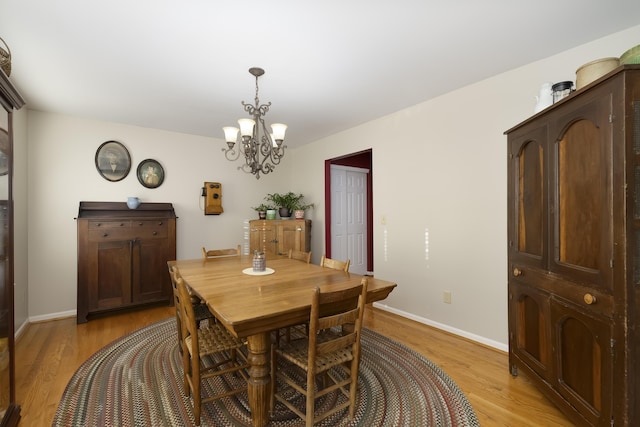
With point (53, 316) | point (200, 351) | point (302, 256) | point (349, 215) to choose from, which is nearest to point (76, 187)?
point (53, 316)

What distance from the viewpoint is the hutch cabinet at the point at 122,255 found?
3.31 m

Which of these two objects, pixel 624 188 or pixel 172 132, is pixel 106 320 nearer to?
pixel 172 132

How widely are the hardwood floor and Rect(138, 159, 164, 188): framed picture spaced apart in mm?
1695

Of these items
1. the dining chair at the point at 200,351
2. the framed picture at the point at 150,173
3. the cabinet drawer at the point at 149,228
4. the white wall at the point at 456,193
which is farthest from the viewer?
the framed picture at the point at 150,173

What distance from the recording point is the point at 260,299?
159 cm

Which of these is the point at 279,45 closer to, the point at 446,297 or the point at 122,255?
the point at 446,297

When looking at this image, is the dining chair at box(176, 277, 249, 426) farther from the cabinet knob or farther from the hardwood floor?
the cabinet knob

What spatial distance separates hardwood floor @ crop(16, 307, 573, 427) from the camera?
1760 millimetres

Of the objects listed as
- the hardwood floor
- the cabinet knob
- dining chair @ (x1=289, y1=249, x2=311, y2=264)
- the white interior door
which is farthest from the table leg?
the white interior door

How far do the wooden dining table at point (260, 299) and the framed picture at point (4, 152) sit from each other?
46.0 inches

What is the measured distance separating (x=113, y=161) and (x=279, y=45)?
293cm

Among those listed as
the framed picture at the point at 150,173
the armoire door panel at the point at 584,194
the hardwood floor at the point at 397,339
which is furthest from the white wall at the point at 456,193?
the framed picture at the point at 150,173

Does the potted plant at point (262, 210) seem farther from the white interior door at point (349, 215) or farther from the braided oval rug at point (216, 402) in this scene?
the braided oval rug at point (216, 402)

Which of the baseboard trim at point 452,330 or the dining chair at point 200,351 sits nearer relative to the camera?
the dining chair at point 200,351
